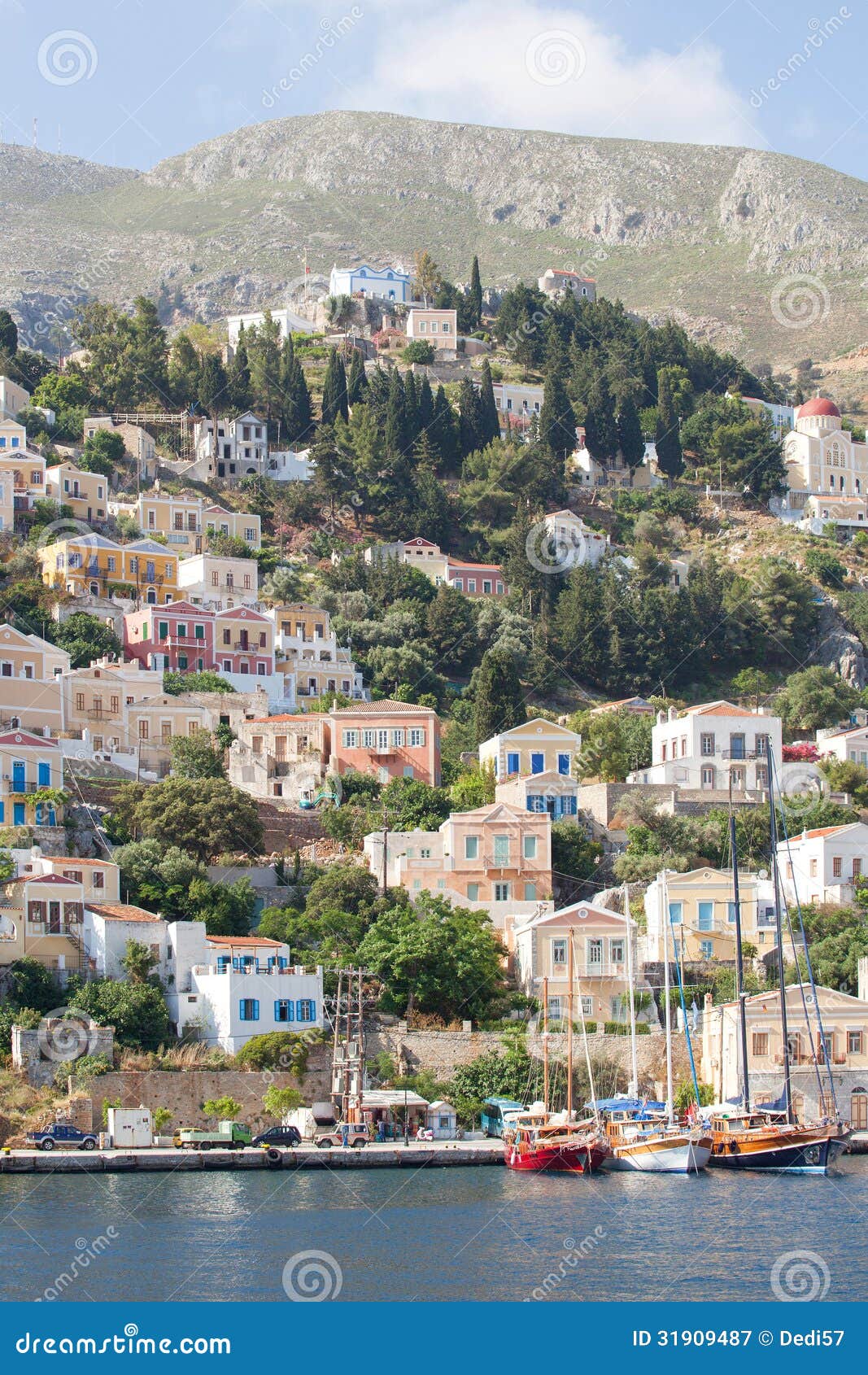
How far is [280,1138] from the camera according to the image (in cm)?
5125

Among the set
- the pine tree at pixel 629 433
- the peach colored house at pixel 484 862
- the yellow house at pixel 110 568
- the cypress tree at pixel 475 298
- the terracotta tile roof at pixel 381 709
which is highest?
the cypress tree at pixel 475 298

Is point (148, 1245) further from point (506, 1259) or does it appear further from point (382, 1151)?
point (382, 1151)

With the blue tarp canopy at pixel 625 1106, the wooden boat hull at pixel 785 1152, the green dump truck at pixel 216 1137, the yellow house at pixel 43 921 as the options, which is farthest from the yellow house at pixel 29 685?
the wooden boat hull at pixel 785 1152

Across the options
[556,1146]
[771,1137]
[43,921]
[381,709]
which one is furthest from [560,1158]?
[381,709]

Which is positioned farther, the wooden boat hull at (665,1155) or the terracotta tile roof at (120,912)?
the terracotta tile roof at (120,912)

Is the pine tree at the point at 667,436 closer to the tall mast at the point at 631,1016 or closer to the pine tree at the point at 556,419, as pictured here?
the pine tree at the point at 556,419

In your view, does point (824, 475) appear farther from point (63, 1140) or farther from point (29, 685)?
point (63, 1140)

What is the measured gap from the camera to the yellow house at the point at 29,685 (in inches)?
2835

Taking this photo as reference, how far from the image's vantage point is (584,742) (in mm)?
77750

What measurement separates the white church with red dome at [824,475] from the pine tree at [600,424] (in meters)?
10.8

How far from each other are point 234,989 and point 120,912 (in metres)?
4.61

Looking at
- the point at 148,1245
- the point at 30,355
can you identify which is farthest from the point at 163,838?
the point at 30,355

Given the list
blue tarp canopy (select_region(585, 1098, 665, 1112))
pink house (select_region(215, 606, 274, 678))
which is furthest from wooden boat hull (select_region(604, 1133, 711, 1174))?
pink house (select_region(215, 606, 274, 678))

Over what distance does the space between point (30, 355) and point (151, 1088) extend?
6957 centimetres
